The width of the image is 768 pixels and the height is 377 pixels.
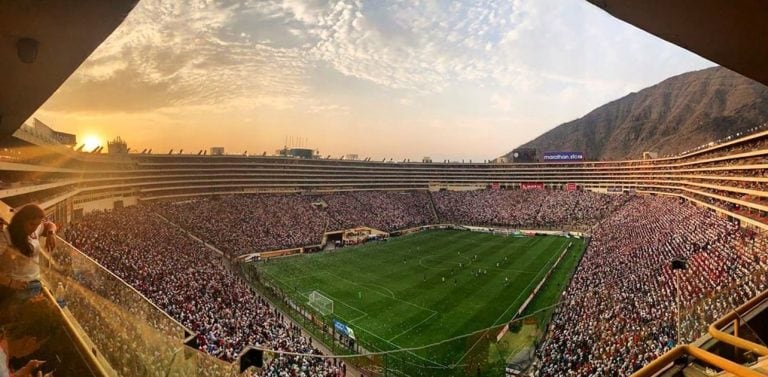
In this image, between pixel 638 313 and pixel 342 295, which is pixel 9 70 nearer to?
pixel 638 313

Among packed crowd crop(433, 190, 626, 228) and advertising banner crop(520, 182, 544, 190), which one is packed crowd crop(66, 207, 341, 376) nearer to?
packed crowd crop(433, 190, 626, 228)

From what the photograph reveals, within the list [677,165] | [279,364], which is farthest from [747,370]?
[677,165]

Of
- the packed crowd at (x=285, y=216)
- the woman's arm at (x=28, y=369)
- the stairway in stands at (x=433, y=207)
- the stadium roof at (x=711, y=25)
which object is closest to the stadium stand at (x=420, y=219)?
the packed crowd at (x=285, y=216)

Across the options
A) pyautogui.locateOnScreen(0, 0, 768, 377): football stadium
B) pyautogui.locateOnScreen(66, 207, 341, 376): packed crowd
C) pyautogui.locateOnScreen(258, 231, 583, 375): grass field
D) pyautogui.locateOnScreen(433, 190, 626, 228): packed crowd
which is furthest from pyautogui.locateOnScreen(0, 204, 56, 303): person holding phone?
pyautogui.locateOnScreen(433, 190, 626, 228): packed crowd

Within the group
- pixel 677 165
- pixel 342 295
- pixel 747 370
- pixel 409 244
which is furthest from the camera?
pixel 677 165

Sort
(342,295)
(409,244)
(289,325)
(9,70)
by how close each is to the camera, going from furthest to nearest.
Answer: (409,244) < (342,295) < (289,325) < (9,70)

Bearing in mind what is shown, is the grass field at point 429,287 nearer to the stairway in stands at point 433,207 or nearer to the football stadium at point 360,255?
the football stadium at point 360,255
